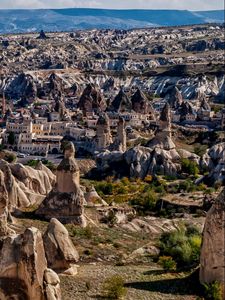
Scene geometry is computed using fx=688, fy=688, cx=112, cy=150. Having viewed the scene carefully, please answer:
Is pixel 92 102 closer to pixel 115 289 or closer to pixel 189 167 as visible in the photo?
pixel 189 167

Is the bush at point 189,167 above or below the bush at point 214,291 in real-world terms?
below

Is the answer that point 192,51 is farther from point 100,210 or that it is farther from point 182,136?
point 100,210

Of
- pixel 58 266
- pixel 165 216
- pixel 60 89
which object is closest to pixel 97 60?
pixel 60 89

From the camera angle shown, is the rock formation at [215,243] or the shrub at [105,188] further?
the shrub at [105,188]

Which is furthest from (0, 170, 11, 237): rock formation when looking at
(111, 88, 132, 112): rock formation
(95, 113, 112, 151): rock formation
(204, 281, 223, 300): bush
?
(111, 88, 132, 112): rock formation

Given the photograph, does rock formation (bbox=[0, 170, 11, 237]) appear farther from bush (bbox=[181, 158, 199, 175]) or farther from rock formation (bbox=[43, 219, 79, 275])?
bush (bbox=[181, 158, 199, 175])

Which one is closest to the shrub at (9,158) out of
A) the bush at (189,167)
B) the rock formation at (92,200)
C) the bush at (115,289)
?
the bush at (189,167)

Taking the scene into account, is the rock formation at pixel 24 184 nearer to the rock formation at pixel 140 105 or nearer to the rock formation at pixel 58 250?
the rock formation at pixel 58 250
